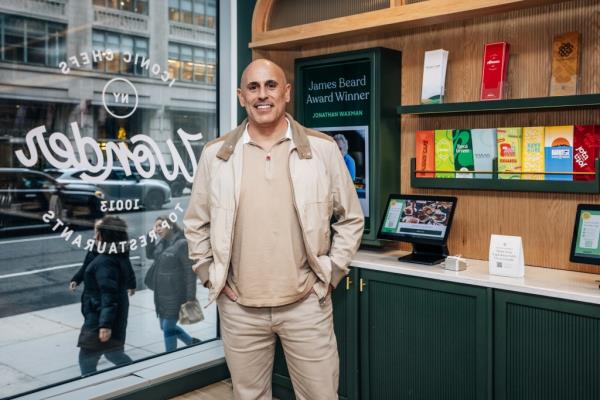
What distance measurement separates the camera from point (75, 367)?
11.2 feet

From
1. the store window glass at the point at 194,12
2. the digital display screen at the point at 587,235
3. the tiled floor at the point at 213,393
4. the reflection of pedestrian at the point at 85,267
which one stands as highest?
the store window glass at the point at 194,12

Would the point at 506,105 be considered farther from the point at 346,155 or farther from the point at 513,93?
the point at 346,155

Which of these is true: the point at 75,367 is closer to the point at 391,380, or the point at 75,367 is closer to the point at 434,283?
the point at 391,380

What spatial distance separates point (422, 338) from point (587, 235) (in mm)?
908

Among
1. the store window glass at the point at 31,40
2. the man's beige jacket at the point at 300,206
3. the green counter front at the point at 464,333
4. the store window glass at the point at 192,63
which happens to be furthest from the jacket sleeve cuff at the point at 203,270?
the store window glass at the point at 192,63

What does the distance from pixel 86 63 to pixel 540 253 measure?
261 cm

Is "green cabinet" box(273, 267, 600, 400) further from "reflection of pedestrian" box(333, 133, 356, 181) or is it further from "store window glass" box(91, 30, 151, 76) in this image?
"store window glass" box(91, 30, 151, 76)

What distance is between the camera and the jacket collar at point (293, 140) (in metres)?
2.54

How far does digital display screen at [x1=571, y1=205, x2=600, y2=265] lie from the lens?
2.62 m

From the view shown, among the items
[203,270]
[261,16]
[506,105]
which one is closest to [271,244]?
[203,270]

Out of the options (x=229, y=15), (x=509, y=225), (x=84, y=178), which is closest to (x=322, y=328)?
(x=509, y=225)

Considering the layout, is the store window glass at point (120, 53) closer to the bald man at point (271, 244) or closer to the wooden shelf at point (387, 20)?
the wooden shelf at point (387, 20)

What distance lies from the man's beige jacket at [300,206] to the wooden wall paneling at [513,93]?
933 millimetres

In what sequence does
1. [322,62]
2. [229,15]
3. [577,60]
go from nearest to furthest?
[577,60] < [322,62] < [229,15]
